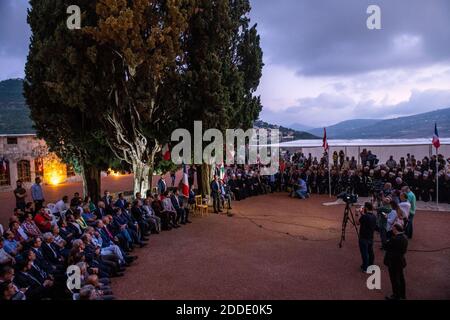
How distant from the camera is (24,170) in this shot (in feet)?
85.9

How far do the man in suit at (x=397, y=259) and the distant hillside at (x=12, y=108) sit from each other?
67989 mm

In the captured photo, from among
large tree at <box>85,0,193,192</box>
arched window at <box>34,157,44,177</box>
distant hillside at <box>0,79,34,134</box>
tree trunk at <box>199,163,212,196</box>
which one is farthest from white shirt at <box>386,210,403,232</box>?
distant hillside at <box>0,79,34,134</box>

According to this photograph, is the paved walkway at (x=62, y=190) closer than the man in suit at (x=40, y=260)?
No

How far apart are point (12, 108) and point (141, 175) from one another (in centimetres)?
9820

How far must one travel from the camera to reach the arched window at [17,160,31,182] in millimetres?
25763

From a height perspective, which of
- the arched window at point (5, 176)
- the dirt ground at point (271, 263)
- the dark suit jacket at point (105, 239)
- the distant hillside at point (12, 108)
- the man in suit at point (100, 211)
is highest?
the distant hillside at point (12, 108)

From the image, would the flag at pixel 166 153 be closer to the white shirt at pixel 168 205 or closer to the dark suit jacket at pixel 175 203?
the dark suit jacket at pixel 175 203

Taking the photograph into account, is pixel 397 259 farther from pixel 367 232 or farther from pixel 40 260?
pixel 40 260

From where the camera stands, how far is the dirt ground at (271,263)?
711cm

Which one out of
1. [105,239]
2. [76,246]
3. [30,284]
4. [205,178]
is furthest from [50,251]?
[205,178]

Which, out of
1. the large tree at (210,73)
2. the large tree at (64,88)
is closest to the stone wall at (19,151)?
the large tree at (64,88)

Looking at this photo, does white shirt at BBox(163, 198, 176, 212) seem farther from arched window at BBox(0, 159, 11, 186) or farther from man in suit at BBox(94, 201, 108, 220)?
arched window at BBox(0, 159, 11, 186)

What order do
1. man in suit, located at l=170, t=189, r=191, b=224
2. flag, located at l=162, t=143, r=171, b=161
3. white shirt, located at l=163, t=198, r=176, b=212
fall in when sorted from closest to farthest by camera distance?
1. white shirt, located at l=163, t=198, r=176, b=212
2. man in suit, located at l=170, t=189, r=191, b=224
3. flag, located at l=162, t=143, r=171, b=161

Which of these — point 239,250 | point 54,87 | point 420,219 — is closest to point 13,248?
point 239,250
